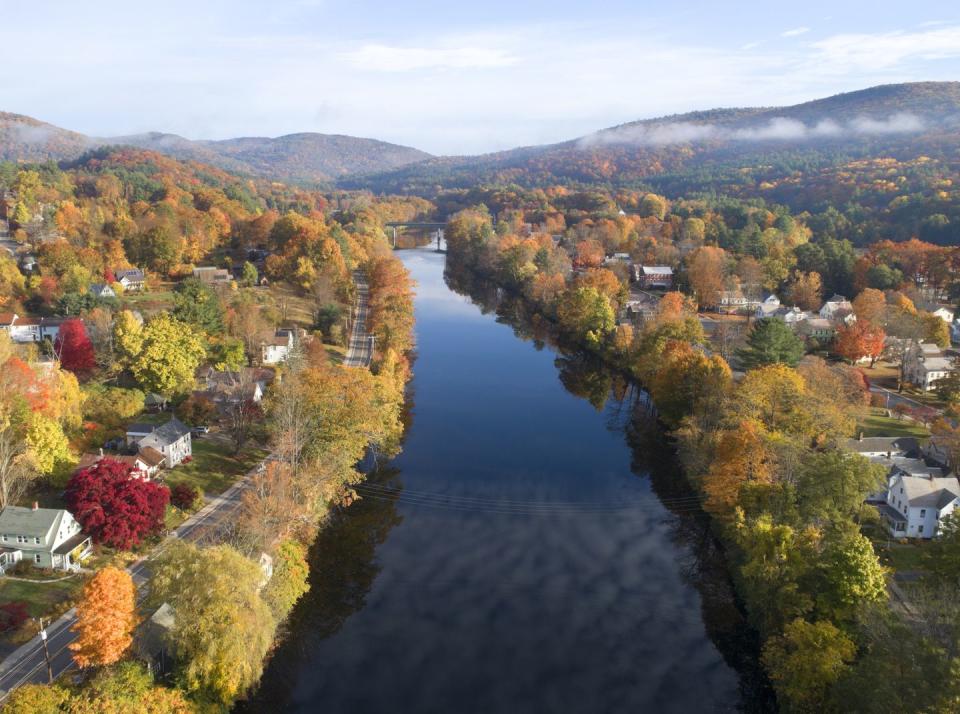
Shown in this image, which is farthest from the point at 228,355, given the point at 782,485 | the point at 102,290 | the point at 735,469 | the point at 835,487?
the point at 835,487

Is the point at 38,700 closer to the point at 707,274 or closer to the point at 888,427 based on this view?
the point at 888,427

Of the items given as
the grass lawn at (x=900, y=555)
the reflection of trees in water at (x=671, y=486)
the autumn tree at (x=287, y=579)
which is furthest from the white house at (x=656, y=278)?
the autumn tree at (x=287, y=579)

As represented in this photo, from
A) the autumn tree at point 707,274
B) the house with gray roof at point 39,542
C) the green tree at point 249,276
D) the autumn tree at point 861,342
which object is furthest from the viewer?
the autumn tree at point 707,274

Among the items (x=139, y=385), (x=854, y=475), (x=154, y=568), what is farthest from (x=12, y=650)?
(x=854, y=475)

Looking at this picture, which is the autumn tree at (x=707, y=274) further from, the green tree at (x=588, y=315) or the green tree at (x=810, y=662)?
the green tree at (x=810, y=662)

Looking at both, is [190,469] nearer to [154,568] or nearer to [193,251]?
[154,568]

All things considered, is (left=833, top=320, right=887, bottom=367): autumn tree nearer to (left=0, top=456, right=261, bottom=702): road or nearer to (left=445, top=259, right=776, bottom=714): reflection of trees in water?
(left=445, top=259, right=776, bottom=714): reflection of trees in water
